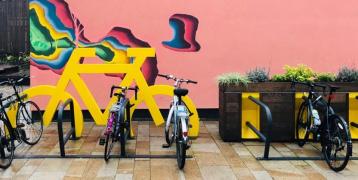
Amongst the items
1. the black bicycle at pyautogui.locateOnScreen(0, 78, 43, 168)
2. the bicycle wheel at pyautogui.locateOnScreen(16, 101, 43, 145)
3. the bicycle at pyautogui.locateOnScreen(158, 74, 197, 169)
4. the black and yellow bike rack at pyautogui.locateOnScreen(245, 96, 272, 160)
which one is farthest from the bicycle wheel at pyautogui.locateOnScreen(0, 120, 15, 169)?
the black and yellow bike rack at pyautogui.locateOnScreen(245, 96, 272, 160)

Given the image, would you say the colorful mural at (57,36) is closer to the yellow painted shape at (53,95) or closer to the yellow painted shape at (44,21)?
the yellow painted shape at (44,21)

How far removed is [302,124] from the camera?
6.77 m

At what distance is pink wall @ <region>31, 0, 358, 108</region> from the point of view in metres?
8.80

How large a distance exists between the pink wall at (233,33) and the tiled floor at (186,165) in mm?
2024

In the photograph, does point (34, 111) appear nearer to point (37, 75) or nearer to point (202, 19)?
point (37, 75)

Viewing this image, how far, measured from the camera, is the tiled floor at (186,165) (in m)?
5.47

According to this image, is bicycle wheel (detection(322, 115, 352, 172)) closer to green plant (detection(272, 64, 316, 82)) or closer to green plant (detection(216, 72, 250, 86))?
green plant (detection(272, 64, 316, 82))

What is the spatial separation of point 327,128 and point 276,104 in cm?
123

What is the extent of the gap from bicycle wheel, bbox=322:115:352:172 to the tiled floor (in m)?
0.11

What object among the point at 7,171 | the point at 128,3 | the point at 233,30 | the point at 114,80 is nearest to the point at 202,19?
the point at 233,30

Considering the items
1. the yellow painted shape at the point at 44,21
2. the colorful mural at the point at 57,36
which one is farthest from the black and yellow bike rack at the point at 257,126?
the yellow painted shape at the point at 44,21

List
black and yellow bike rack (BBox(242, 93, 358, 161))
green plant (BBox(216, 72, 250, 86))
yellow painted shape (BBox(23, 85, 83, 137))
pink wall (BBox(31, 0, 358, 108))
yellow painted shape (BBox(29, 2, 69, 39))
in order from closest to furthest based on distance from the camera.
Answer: black and yellow bike rack (BBox(242, 93, 358, 161)) → green plant (BBox(216, 72, 250, 86)) → yellow painted shape (BBox(23, 85, 83, 137)) → yellow painted shape (BBox(29, 2, 69, 39)) → pink wall (BBox(31, 0, 358, 108))

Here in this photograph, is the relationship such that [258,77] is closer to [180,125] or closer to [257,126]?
[257,126]

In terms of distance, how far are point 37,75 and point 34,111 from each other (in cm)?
70
